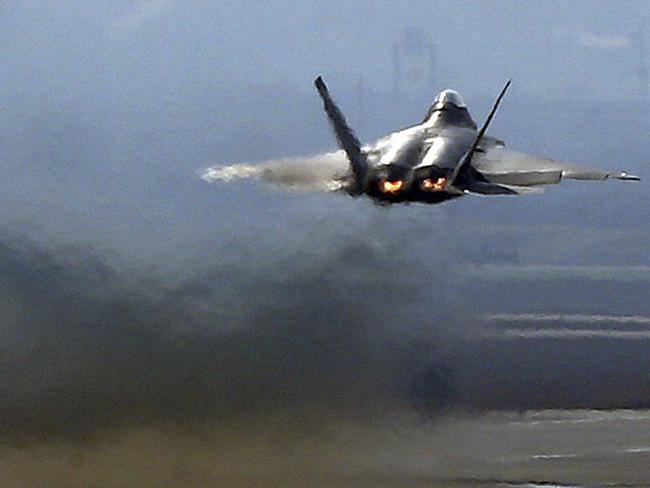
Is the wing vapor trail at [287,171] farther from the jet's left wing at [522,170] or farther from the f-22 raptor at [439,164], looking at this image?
the jet's left wing at [522,170]

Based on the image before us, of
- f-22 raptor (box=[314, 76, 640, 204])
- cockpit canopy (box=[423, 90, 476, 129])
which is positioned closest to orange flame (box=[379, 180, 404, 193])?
f-22 raptor (box=[314, 76, 640, 204])

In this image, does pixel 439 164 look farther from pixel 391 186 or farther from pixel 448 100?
pixel 448 100

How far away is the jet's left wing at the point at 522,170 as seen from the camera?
17.7 m

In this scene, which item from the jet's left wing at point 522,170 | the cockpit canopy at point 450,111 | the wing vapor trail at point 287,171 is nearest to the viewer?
the jet's left wing at point 522,170

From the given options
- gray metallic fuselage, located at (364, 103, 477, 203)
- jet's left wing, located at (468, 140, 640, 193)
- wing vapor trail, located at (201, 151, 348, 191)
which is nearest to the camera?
gray metallic fuselage, located at (364, 103, 477, 203)

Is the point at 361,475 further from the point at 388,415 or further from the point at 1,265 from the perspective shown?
the point at 1,265

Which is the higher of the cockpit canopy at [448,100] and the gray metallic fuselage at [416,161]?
the cockpit canopy at [448,100]

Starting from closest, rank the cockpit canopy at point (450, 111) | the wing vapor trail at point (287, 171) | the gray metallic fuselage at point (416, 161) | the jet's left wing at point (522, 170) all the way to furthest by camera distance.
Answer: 1. the gray metallic fuselage at point (416, 161)
2. the jet's left wing at point (522, 170)
3. the wing vapor trail at point (287, 171)
4. the cockpit canopy at point (450, 111)

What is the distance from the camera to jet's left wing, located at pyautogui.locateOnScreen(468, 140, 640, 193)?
17.7m

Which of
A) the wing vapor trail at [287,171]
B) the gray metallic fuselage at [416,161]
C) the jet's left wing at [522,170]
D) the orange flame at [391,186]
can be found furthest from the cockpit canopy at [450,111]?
the orange flame at [391,186]

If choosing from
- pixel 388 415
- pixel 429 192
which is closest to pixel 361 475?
pixel 388 415

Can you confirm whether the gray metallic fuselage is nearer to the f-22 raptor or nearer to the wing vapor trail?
the f-22 raptor

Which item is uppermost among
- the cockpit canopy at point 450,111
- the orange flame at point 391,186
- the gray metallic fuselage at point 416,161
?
the cockpit canopy at point 450,111

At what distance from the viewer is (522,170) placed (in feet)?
59.1
